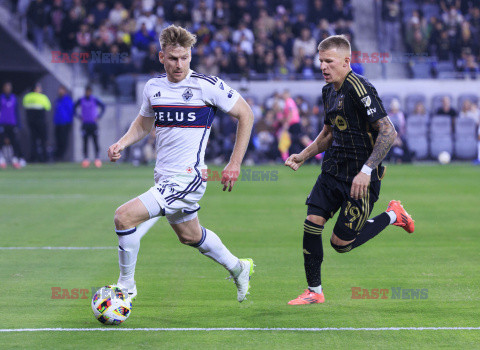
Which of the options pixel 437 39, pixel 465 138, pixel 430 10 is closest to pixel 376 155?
pixel 465 138

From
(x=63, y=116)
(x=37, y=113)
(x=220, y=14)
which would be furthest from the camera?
(x=220, y=14)

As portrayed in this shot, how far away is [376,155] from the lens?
6.40 m

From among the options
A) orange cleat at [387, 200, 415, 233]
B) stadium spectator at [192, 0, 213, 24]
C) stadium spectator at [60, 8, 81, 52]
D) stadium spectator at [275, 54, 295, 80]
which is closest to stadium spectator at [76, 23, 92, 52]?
stadium spectator at [60, 8, 81, 52]

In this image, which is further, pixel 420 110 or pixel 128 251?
pixel 420 110

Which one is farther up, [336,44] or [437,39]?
[336,44]

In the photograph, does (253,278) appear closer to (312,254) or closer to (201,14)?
(312,254)

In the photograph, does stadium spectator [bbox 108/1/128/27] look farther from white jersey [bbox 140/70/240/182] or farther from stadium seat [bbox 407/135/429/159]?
white jersey [bbox 140/70/240/182]

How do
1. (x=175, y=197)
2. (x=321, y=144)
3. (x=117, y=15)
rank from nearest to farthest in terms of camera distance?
(x=175, y=197)
(x=321, y=144)
(x=117, y=15)

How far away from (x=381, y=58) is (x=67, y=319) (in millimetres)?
23810

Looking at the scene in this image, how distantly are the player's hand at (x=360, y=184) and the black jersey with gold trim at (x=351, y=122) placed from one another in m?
0.26

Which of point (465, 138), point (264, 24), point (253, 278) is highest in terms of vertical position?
point (264, 24)

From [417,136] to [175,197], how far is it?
68.8 feet

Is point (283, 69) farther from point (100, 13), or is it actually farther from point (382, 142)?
point (382, 142)

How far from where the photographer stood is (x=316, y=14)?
2955 cm
